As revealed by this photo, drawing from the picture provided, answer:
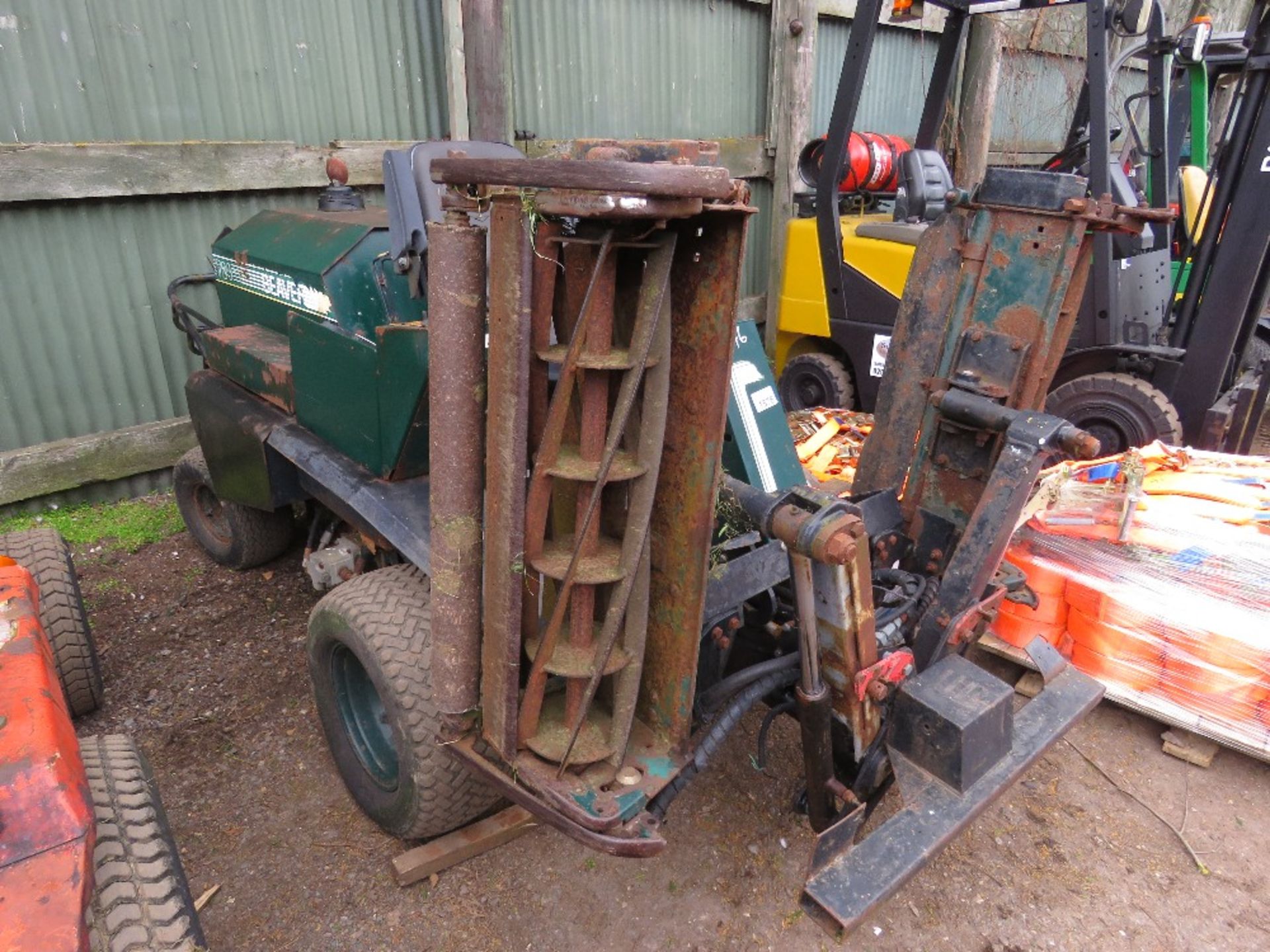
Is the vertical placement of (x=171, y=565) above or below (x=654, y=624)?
below

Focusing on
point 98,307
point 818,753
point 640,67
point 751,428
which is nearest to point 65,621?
point 98,307

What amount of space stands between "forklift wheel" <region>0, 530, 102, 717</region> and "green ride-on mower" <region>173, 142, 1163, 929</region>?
709 millimetres

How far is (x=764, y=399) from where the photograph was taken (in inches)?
112

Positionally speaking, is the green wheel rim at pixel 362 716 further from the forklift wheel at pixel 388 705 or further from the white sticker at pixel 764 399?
the white sticker at pixel 764 399

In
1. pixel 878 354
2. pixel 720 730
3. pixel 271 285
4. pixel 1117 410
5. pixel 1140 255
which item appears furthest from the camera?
pixel 878 354

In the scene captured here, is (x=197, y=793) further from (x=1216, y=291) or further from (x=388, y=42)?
(x=1216, y=291)

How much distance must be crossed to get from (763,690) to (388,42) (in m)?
→ 4.34

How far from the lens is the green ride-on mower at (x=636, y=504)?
1562 millimetres

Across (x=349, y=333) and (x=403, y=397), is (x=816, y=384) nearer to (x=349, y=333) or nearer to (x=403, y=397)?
(x=349, y=333)

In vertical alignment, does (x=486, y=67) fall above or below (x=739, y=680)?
above

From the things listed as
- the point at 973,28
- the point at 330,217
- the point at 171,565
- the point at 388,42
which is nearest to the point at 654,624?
the point at 330,217

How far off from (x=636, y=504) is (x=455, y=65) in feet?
13.3

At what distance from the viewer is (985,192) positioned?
102 inches

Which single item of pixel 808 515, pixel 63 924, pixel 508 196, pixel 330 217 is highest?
pixel 508 196
